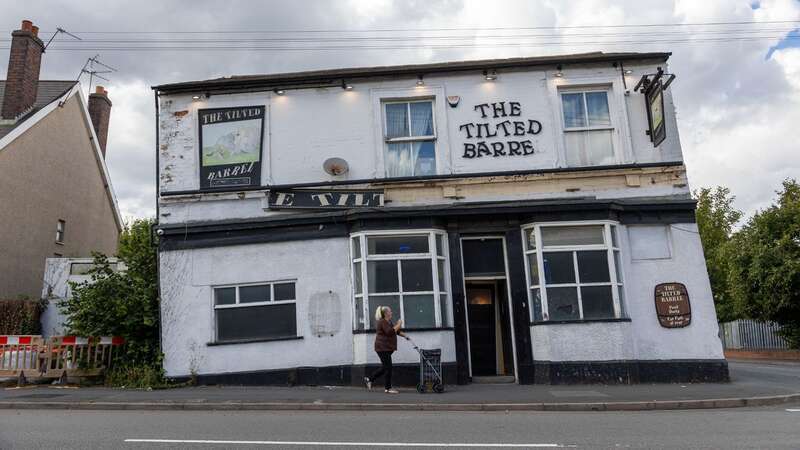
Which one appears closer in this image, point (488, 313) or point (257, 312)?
point (257, 312)

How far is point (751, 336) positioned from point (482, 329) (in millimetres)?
19096

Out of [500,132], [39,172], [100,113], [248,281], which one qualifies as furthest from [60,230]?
[500,132]

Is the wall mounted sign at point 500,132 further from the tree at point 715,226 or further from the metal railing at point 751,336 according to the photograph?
the tree at point 715,226

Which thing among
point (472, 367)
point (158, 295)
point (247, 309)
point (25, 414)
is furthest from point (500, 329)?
point (25, 414)

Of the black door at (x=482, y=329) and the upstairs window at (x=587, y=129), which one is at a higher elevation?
the upstairs window at (x=587, y=129)

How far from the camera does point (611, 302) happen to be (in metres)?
12.6

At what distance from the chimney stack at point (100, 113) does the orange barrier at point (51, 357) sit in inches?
570

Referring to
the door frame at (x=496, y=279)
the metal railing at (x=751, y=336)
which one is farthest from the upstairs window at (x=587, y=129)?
the metal railing at (x=751, y=336)

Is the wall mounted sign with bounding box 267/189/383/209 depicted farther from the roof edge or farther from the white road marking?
the white road marking

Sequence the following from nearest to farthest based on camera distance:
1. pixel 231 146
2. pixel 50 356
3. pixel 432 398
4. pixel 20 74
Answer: pixel 432 398 → pixel 50 356 → pixel 231 146 → pixel 20 74

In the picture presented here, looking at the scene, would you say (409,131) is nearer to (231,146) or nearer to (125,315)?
(231,146)

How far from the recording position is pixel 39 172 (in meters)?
20.8

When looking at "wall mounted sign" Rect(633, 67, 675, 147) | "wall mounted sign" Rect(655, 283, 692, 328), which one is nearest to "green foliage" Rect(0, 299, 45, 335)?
"wall mounted sign" Rect(655, 283, 692, 328)

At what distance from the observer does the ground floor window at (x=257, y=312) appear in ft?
43.1
